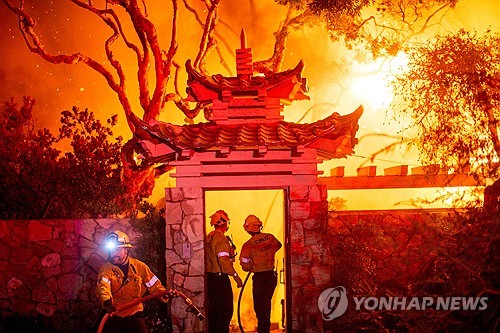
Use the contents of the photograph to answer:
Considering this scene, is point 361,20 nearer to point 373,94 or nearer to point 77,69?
point 373,94

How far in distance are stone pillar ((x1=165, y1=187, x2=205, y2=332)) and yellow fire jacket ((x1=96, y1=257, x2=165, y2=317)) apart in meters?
2.33

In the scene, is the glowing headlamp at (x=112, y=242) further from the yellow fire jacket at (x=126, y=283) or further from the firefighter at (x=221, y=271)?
the firefighter at (x=221, y=271)

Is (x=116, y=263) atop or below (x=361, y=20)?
below

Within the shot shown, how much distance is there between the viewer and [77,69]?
20656 mm

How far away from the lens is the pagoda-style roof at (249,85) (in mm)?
13219

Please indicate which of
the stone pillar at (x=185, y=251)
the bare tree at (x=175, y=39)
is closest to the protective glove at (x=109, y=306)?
→ the stone pillar at (x=185, y=251)

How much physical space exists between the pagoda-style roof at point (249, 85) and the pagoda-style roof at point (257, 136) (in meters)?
0.66

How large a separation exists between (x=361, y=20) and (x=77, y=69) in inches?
342

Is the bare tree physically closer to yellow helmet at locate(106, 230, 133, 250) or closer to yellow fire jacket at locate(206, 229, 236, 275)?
yellow fire jacket at locate(206, 229, 236, 275)

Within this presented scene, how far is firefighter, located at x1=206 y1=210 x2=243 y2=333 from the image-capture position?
12758 mm

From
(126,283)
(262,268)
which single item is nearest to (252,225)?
(262,268)

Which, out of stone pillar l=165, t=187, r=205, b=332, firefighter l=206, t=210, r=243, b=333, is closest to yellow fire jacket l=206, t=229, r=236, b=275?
firefighter l=206, t=210, r=243, b=333

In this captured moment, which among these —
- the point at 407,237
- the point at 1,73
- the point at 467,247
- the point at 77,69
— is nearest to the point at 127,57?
the point at 77,69

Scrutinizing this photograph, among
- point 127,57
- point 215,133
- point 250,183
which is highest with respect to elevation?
point 127,57
